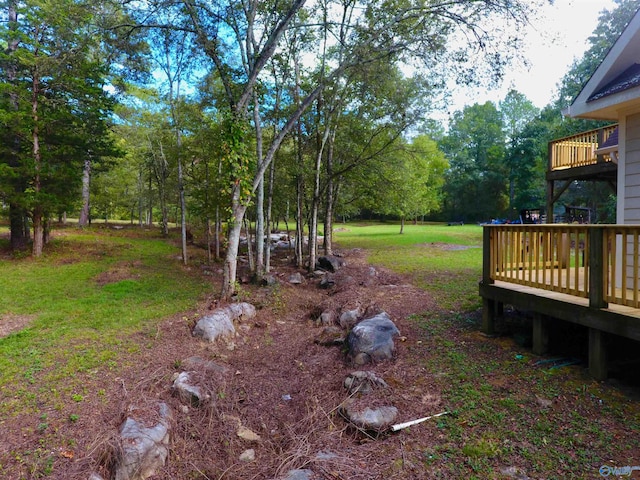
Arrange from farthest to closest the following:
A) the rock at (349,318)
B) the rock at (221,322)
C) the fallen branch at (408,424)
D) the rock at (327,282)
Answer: the rock at (327,282), the rock at (349,318), the rock at (221,322), the fallen branch at (408,424)

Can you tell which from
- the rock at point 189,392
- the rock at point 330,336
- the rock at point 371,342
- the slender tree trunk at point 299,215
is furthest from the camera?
the slender tree trunk at point 299,215

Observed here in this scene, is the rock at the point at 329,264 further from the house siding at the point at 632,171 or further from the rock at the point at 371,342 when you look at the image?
the house siding at the point at 632,171

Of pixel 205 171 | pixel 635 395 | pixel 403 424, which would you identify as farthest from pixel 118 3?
pixel 635 395

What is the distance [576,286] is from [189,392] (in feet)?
15.1

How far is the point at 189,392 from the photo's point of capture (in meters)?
4.18

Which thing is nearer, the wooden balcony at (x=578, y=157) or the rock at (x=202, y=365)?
the rock at (x=202, y=365)

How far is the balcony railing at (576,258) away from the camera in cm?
371

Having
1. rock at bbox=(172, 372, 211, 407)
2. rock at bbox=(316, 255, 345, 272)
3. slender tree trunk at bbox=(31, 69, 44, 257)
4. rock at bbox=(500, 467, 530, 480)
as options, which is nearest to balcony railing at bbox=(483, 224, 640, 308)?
rock at bbox=(500, 467, 530, 480)

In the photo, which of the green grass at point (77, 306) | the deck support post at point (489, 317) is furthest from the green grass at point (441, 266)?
the green grass at point (77, 306)

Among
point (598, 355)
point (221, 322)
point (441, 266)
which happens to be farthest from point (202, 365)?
point (441, 266)

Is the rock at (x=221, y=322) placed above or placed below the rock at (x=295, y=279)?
below

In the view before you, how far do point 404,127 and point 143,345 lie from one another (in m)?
→ 9.56

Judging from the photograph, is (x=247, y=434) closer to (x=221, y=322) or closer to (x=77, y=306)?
(x=221, y=322)

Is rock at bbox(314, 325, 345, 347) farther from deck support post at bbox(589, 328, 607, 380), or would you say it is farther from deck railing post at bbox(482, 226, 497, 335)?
deck support post at bbox(589, 328, 607, 380)
